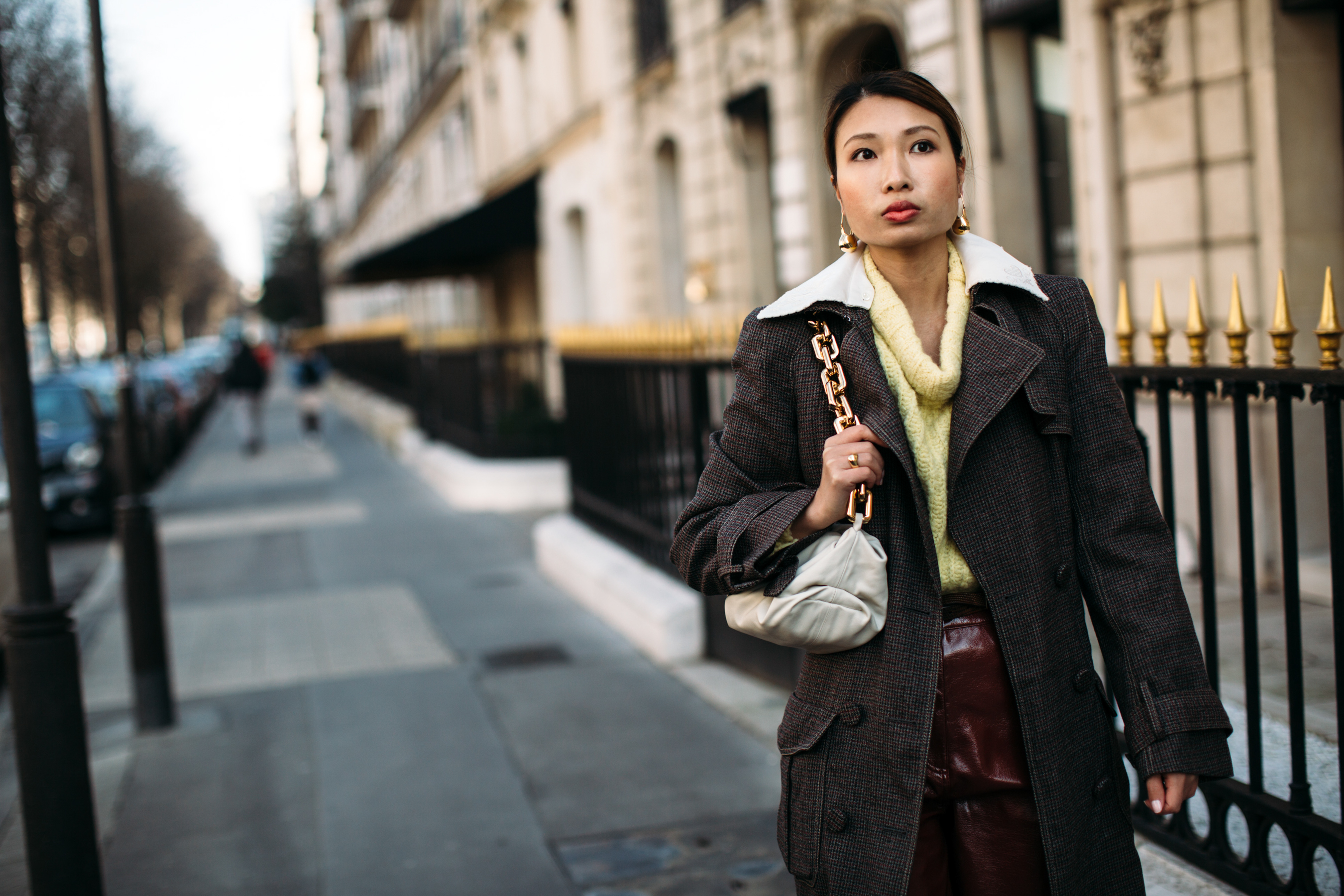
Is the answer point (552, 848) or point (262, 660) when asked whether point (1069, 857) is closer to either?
point (552, 848)

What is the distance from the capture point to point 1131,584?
6.67 ft

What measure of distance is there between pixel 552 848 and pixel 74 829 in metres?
1.55

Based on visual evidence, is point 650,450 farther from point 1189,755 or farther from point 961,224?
point 1189,755

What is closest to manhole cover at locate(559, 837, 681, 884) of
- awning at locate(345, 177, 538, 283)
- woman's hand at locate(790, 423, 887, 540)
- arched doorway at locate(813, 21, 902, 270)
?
woman's hand at locate(790, 423, 887, 540)

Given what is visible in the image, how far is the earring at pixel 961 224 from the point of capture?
2.16 m

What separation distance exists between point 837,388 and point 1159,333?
1578mm

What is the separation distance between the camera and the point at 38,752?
3.51 metres

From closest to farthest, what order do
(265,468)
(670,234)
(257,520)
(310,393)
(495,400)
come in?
(257,520)
(495,400)
(670,234)
(265,468)
(310,393)

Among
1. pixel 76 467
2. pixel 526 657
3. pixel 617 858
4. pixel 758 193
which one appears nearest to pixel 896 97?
pixel 617 858

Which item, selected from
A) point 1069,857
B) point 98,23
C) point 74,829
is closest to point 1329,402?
point 1069,857

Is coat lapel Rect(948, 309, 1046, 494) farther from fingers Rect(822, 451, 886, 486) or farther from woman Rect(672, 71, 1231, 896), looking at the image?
fingers Rect(822, 451, 886, 486)

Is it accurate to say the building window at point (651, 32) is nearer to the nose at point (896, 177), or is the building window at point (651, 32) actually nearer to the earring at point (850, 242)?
the earring at point (850, 242)

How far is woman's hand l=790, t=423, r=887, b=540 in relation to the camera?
195 centimetres

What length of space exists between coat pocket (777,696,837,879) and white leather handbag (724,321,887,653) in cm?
16
